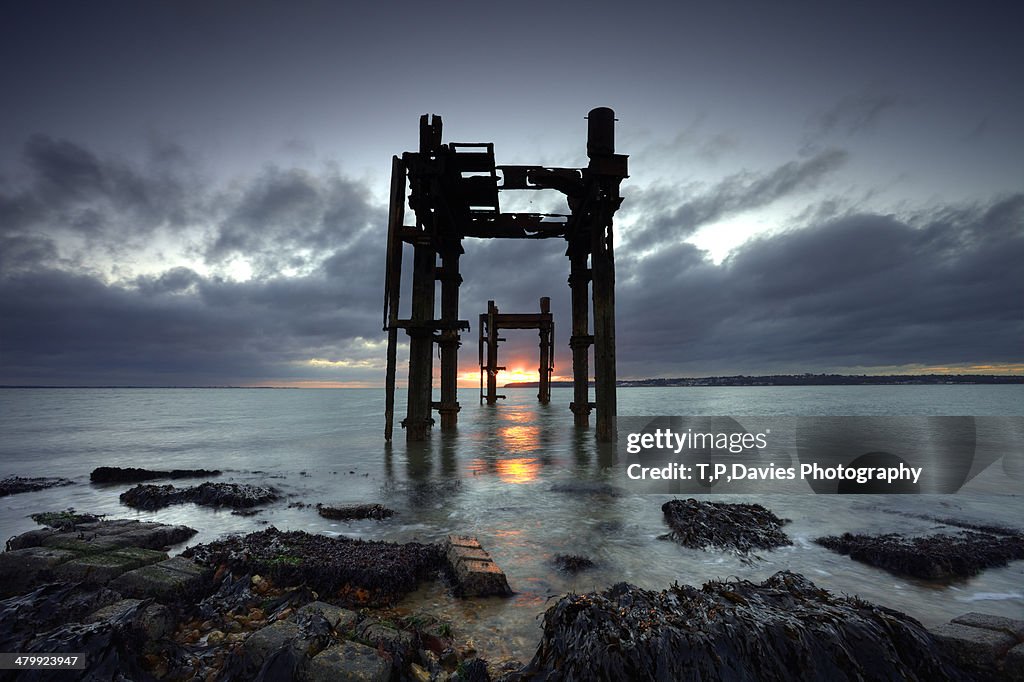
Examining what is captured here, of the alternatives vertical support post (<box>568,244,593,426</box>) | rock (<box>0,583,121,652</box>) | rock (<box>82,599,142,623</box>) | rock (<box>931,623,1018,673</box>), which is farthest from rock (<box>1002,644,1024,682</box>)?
vertical support post (<box>568,244,593,426</box>)

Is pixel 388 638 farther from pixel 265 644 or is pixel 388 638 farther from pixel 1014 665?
pixel 1014 665

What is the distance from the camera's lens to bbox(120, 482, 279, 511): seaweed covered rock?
7.77m

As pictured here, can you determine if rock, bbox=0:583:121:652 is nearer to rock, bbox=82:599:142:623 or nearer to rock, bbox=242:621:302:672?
rock, bbox=82:599:142:623

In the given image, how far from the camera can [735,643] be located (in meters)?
2.54

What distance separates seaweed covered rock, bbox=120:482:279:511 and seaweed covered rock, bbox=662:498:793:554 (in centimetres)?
711

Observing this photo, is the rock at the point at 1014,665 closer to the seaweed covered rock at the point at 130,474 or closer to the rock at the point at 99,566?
the rock at the point at 99,566

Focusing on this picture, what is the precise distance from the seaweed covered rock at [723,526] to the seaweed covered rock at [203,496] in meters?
7.11

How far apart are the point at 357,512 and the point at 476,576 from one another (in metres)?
3.62

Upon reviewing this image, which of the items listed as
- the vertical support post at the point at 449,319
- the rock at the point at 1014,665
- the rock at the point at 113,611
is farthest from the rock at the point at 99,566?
the vertical support post at the point at 449,319

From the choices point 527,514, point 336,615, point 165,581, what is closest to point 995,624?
point 336,615

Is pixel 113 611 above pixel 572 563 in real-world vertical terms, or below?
above

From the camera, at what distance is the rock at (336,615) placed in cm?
307

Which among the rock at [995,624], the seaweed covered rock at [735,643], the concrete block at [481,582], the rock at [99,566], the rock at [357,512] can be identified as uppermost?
the seaweed covered rock at [735,643]

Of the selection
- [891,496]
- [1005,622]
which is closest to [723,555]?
[1005,622]
